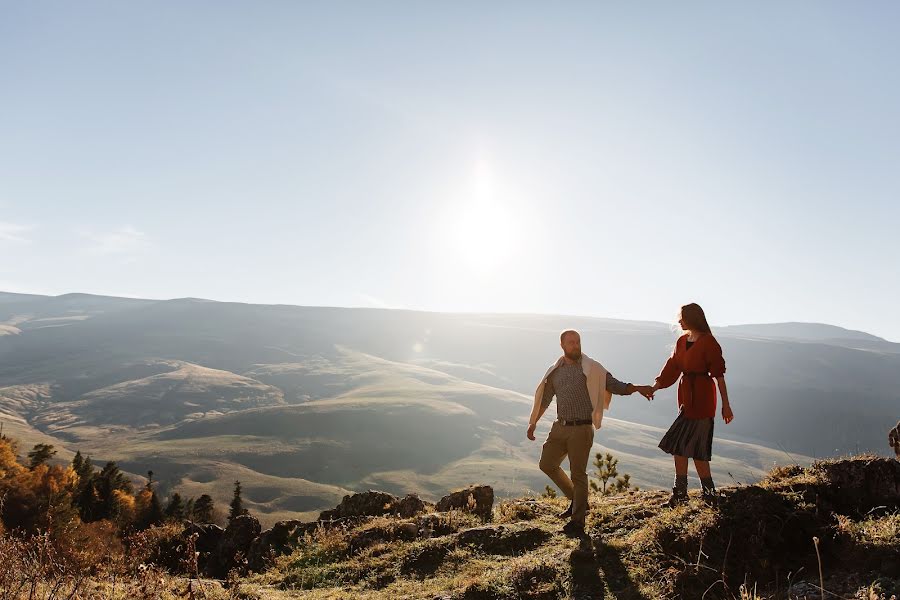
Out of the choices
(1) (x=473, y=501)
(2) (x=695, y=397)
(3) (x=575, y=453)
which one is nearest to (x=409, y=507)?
(1) (x=473, y=501)

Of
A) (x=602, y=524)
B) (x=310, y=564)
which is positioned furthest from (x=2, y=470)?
(x=602, y=524)

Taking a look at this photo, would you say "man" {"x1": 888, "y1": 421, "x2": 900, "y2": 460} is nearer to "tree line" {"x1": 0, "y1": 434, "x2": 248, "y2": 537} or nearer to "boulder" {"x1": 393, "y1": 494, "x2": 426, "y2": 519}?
"boulder" {"x1": 393, "y1": 494, "x2": 426, "y2": 519}

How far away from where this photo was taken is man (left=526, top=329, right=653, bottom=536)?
356 inches

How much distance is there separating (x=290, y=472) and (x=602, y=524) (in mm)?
185114

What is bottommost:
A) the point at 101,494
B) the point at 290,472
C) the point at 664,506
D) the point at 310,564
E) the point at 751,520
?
the point at 290,472

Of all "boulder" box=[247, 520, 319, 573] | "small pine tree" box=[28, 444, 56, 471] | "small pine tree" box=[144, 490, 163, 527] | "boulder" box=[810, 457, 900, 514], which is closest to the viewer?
"boulder" box=[810, 457, 900, 514]

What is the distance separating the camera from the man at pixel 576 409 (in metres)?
9.04

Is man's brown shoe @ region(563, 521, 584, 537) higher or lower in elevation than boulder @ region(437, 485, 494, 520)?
higher

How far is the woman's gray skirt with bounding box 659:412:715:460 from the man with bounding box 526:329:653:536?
0.80 m

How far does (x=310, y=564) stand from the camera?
10133 mm

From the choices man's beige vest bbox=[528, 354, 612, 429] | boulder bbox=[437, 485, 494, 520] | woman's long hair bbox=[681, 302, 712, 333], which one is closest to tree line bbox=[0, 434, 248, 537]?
boulder bbox=[437, 485, 494, 520]

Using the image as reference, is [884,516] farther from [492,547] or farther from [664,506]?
[492,547]

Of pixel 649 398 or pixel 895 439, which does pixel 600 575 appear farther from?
pixel 895 439

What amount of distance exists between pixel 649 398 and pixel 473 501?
195 inches
